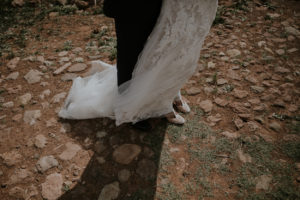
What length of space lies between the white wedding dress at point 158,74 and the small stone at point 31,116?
0.35 meters

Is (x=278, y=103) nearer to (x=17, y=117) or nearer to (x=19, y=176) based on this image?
(x=19, y=176)

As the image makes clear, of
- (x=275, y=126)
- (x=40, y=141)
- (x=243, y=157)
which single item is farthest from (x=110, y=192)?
(x=275, y=126)

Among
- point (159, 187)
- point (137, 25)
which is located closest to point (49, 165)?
point (159, 187)

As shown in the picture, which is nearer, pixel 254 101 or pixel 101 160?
pixel 101 160

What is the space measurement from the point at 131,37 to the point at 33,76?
85.9 inches

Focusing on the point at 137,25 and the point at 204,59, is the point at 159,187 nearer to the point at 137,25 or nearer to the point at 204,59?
the point at 137,25

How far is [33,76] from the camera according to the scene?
3.27m

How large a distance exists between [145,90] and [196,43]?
2.19 feet

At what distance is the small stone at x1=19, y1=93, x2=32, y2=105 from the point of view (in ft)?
9.53

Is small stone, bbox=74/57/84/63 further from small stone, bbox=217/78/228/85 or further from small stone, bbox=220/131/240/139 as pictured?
small stone, bbox=220/131/240/139

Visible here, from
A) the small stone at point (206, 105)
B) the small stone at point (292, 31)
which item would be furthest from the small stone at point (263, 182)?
the small stone at point (292, 31)

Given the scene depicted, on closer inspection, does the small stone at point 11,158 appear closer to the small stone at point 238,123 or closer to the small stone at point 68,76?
the small stone at point 68,76

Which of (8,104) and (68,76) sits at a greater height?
(68,76)

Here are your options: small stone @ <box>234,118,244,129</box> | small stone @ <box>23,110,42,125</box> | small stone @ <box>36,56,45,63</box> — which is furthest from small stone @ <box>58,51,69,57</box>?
small stone @ <box>234,118,244,129</box>
